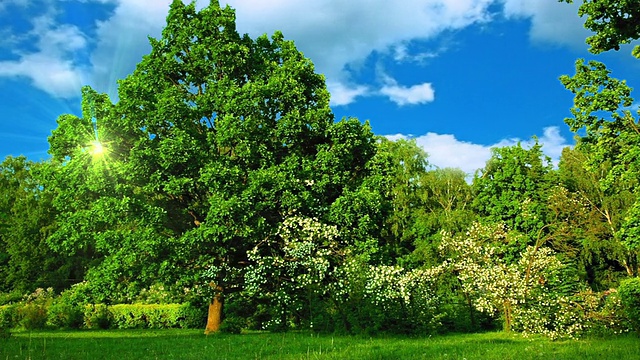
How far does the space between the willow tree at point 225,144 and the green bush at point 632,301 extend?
12.7 m

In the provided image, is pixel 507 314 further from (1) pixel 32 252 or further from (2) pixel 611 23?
(1) pixel 32 252

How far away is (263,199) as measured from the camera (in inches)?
864

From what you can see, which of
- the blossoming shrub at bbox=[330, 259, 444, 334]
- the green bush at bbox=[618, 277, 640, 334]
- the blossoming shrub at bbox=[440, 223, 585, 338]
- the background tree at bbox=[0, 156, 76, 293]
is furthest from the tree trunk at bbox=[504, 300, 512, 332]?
the background tree at bbox=[0, 156, 76, 293]

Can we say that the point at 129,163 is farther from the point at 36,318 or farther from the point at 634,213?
the point at 634,213

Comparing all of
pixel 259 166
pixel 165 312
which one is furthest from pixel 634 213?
pixel 165 312

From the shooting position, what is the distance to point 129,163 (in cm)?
2081

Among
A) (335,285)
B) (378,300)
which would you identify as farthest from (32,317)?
(378,300)

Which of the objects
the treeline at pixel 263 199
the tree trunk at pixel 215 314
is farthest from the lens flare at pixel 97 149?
the tree trunk at pixel 215 314

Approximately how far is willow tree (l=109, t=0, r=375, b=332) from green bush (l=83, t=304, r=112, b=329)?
11.9m

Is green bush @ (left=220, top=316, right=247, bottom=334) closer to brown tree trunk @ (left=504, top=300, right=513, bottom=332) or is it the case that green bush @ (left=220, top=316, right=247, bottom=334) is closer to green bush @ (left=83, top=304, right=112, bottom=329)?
brown tree trunk @ (left=504, top=300, right=513, bottom=332)

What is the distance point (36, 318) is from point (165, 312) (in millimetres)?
8068

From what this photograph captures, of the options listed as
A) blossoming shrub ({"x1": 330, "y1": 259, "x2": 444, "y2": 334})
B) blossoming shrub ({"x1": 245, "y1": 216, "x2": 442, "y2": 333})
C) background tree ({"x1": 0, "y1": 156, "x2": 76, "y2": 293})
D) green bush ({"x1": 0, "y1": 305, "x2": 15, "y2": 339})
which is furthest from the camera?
background tree ({"x1": 0, "y1": 156, "x2": 76, "y2": 293})

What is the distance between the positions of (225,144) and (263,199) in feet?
10.4

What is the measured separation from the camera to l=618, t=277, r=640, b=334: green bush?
61.8ft
